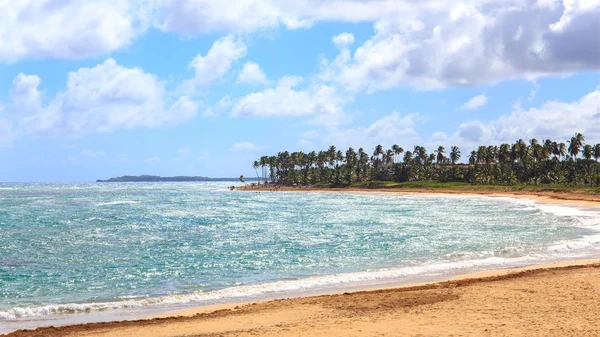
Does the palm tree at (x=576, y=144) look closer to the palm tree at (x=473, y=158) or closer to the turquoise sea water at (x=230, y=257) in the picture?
the palm tree at (x=473, y=158)

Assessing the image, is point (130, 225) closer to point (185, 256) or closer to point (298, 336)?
point (185, 256)

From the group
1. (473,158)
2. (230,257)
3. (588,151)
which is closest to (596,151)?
(588,151)

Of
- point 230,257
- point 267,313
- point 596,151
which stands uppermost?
point 596,151

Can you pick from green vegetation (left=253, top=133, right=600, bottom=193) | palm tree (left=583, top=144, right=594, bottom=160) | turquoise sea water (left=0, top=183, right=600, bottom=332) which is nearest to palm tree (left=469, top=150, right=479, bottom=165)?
green vegetation (left=253, top=133, right=600, bottom=193)

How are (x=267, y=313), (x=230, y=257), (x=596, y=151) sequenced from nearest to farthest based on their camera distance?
(x=267, y=313) < (x=230, y=257) < (x=596, y=151)

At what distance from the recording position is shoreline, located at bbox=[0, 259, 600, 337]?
12992 millimetres

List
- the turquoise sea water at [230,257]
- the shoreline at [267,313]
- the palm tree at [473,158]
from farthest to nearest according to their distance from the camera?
the palm tree at [473,158] → the turquoise sea water at [230,257] → the shoreline at [267,313]

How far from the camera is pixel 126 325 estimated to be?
46.6 ft

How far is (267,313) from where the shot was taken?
14.8 m

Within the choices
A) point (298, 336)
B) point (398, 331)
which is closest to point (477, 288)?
point (398, 331)

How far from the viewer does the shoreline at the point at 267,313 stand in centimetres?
1299

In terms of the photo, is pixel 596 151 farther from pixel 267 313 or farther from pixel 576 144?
pixel 267 313

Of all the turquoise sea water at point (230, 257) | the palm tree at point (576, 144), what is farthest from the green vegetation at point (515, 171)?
the turquoise sea water at point (230, 257)

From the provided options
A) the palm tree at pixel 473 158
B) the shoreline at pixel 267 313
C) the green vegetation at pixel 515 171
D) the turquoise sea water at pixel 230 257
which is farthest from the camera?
the palm tree at pixel 473 158
